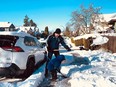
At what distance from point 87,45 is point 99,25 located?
40.4 m

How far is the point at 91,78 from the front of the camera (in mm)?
8734

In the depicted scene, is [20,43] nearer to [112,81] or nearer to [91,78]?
[91,78]

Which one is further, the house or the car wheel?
the house

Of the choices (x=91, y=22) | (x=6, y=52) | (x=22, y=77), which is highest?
(x=91, y=22)

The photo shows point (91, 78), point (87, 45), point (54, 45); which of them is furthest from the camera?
point (87, 45)

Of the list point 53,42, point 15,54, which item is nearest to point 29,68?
point 15,54

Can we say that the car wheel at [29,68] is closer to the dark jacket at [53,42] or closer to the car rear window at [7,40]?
the dark jacket at [53,42]

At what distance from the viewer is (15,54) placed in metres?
9.32

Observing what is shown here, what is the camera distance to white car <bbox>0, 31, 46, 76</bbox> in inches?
362

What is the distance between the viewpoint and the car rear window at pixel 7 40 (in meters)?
9.51

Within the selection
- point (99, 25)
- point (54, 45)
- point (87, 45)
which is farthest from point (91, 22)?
point (54, 45)

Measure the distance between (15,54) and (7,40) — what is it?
658 mm

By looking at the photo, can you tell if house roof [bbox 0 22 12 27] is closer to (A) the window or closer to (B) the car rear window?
(A) the window

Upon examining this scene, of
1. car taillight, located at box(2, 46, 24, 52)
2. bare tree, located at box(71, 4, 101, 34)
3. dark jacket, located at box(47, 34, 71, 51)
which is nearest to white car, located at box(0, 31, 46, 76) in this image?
car taillight, located at box(2, 46, 24, 52)
